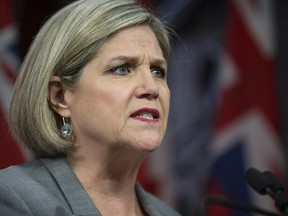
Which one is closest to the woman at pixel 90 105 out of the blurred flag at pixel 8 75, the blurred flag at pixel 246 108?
the blurred flag at pixel 8 75

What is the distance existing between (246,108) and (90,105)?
78.1 inches

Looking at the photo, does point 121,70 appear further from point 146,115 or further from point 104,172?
point 104,172

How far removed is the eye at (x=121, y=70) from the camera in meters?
1.82

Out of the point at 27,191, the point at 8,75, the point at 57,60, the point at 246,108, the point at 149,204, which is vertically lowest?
the point at 246,108

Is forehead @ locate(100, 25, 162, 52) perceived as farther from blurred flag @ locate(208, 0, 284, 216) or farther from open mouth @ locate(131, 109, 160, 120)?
blurred flag @ locate(208, 0, 284, 216)

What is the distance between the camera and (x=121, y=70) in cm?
183

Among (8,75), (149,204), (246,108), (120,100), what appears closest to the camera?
(120,100)

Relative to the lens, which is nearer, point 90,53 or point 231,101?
point 90,53

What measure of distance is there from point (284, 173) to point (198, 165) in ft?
1.66

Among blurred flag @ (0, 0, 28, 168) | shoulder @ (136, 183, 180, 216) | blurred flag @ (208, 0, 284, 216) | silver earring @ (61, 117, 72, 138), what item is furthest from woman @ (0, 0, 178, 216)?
blurred flag @ (208, 0, 284, 216)

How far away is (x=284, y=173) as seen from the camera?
359 cm

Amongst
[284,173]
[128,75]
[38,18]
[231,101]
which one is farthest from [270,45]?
[128,75]

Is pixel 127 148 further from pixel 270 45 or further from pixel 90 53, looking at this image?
pixel 270 45

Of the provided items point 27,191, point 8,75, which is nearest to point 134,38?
point 27,191
